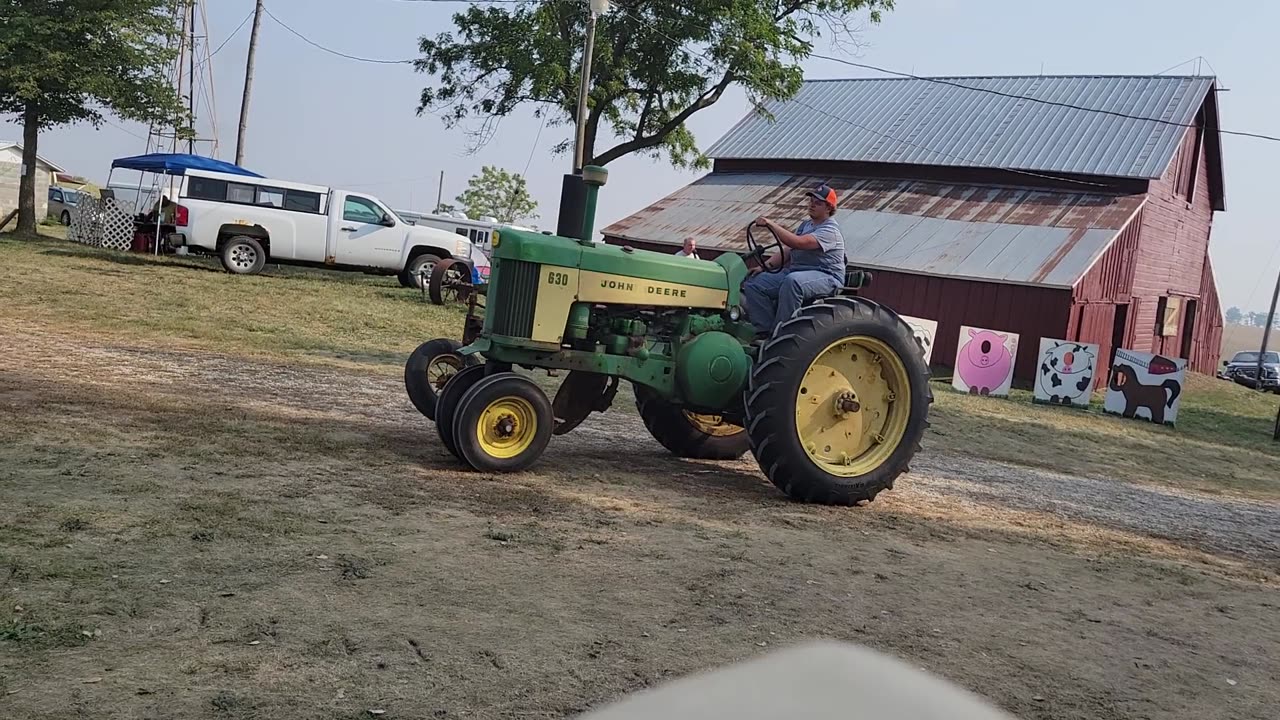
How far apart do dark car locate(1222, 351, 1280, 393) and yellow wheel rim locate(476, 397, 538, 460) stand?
35.0 m

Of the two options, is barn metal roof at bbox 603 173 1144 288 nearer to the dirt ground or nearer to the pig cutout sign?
the pig cutout sign

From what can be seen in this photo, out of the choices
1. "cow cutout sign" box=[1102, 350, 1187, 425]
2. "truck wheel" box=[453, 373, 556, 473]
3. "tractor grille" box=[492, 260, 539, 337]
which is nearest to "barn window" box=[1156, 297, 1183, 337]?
"cow cutout sign" box=[1102, 350, 1187, 425]

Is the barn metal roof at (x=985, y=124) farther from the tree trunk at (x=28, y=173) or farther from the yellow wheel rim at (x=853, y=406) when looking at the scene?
the yellow wheel rim at (x=853, y=406)

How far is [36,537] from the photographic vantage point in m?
4.44

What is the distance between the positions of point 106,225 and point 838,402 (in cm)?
2160

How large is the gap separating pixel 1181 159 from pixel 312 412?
26.0 metres

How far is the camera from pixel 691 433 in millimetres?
8469

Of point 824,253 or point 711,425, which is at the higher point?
point 824,253

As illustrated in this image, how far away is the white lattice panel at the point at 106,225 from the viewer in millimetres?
24391

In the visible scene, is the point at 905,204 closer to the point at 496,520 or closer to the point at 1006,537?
the point at 1006,537

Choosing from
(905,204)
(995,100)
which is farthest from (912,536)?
(995,100)

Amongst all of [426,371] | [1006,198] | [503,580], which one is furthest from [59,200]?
[503,580]

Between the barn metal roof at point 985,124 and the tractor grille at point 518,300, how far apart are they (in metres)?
22.2

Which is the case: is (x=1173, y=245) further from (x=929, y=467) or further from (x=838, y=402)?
(x=838, y=402)
